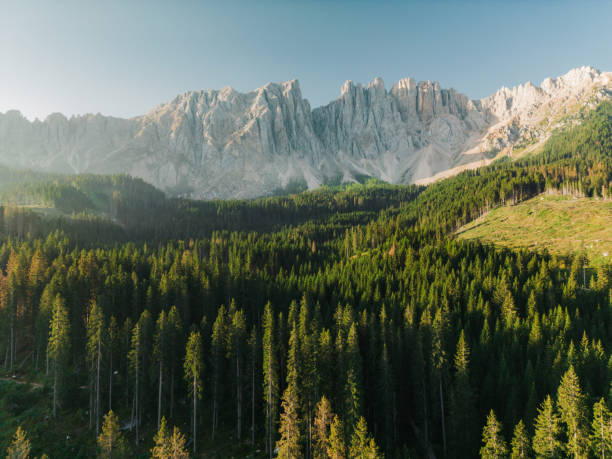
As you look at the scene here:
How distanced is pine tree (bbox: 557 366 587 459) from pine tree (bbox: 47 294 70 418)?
65.4m

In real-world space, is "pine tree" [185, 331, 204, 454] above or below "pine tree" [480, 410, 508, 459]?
above

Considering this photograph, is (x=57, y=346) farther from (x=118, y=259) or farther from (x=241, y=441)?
(x=118, y=259)

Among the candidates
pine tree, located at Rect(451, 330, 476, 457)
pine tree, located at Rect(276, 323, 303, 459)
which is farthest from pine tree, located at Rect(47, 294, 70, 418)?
pine tree, located at Rect(451, 330, 476, 457)

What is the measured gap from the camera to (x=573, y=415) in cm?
3322

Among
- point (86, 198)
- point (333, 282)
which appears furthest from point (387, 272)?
point (86, 198)

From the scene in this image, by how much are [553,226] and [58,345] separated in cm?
15150

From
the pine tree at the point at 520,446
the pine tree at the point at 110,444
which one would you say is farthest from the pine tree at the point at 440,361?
the pine tree at the point at 110,444

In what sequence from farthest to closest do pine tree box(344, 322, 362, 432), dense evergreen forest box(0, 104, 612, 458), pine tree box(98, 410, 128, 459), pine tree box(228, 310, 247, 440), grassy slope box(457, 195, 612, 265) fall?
1. grassy slope box(457, 195, 612, 265)
2. pine tree box(228, 310, 247, 440)
3. pine tree box(344, 322, 362, 432)
4. dense evergreen forest box(0, 104, 612, 458)
5. pine tree box(98, 410, 128, 459)

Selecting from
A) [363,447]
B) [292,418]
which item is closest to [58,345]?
[292,418]

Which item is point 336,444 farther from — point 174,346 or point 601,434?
point 174,346

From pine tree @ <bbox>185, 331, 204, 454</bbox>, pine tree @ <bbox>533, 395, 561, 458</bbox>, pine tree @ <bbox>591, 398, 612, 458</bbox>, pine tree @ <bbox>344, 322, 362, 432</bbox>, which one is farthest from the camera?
pine tree @ <bbox>185, 331, 204, 454</bbox>

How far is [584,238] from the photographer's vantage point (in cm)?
10031

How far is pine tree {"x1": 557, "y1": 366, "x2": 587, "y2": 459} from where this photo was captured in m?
32.0

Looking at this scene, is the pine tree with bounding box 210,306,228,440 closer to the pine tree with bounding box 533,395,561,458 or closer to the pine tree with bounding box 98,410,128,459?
the pine tree with bounding box 98,410,128,459
